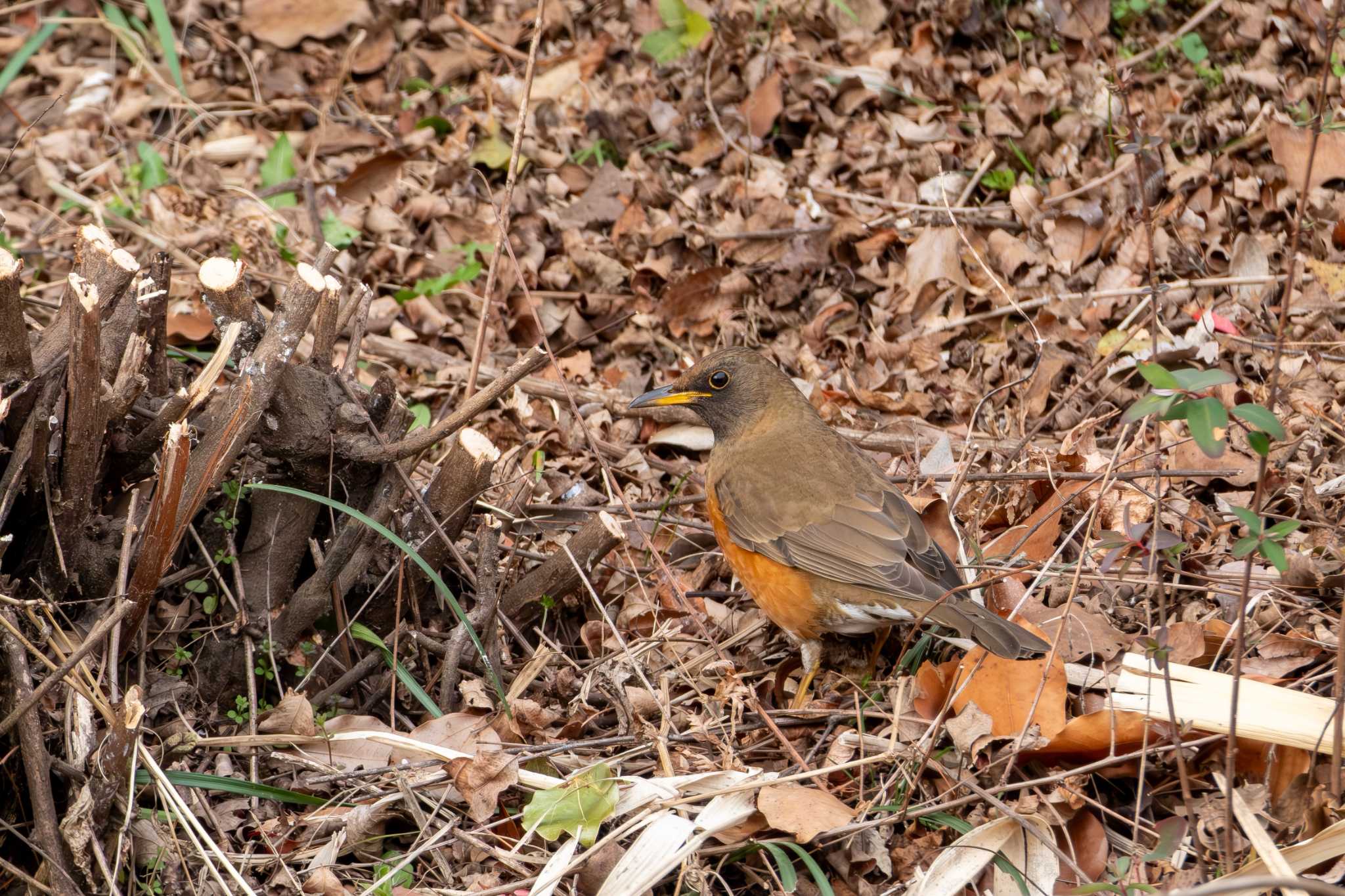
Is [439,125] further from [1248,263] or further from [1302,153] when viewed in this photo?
[1302,153]

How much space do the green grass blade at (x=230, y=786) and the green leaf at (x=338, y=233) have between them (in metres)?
3.70

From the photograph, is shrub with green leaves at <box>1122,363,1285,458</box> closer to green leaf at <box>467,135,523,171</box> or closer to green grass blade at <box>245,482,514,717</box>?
green grass blade at <box>245,482,514,717</box>

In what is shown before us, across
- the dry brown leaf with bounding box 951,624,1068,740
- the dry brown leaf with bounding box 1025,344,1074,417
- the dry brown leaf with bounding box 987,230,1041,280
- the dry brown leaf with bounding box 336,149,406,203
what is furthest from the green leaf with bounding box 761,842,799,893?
the dry brown leaf with bounding box 336,149,406,203

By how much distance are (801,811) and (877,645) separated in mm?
1158

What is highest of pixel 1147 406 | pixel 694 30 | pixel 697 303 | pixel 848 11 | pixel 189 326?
pixel 1147 406

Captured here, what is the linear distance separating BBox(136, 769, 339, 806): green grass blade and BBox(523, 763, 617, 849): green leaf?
0.75m

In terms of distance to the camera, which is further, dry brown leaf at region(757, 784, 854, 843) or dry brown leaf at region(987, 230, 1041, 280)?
dry brown leaf at region(987, 230, 1041, 280)

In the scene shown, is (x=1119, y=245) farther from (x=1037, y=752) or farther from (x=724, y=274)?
(x=1037, y=752)

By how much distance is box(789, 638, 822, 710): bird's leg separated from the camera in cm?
471

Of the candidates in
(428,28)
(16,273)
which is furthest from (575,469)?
(428,28)

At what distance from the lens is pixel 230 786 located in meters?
4.06

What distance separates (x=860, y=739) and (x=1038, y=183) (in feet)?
12.8

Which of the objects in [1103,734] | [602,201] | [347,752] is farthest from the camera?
[602,201]

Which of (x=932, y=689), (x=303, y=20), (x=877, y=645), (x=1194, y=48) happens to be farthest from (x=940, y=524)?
(x=303, y=20)
